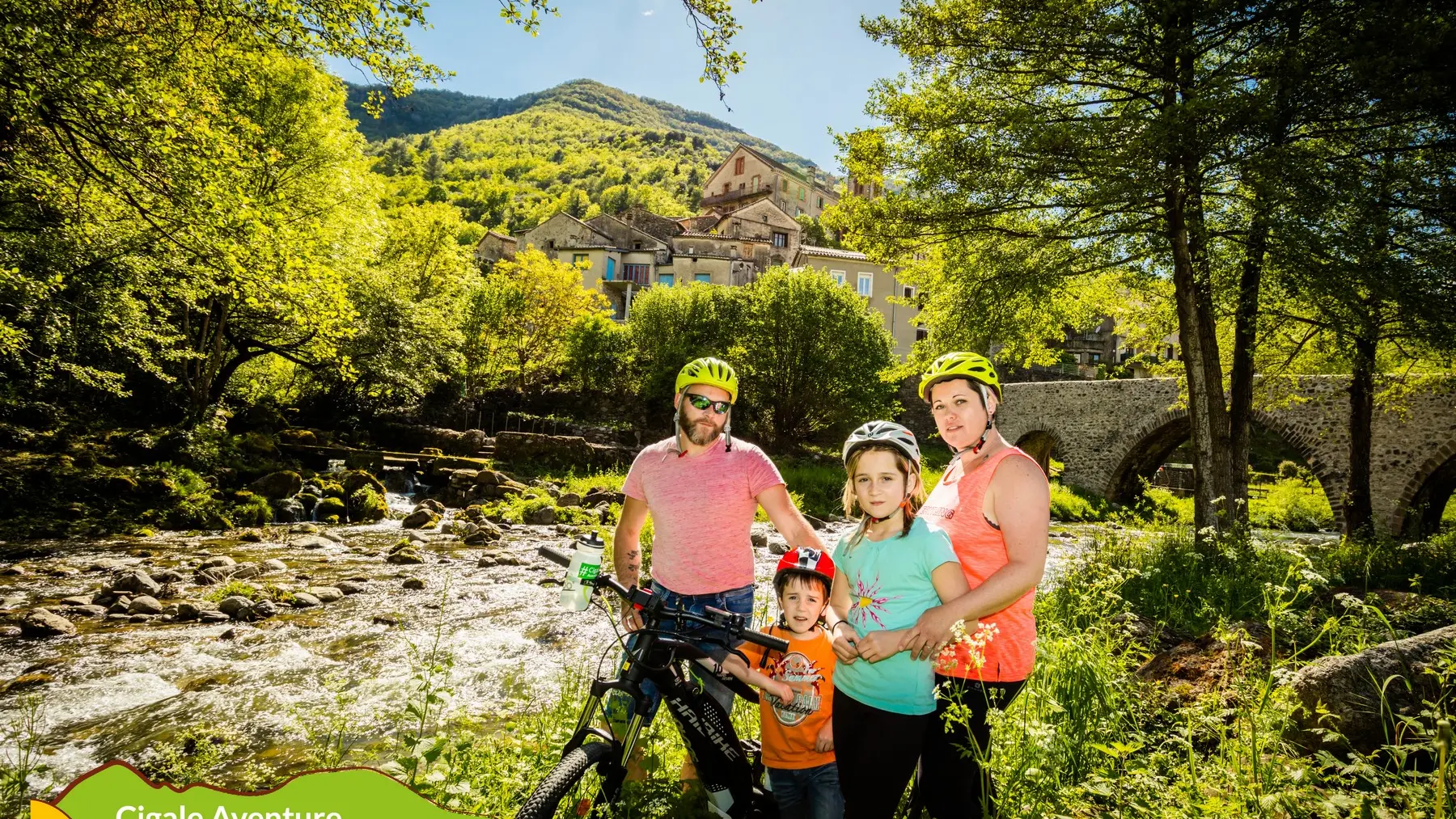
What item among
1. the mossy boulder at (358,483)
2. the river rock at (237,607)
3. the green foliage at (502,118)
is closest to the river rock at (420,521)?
the mossy boulder at (358,483)

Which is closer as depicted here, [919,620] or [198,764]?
[919,620]

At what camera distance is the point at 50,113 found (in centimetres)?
647

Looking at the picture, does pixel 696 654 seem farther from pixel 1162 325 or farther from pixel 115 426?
pixel 115 426

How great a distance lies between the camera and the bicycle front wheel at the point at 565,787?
2.25 metres

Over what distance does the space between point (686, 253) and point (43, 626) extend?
1842 inches

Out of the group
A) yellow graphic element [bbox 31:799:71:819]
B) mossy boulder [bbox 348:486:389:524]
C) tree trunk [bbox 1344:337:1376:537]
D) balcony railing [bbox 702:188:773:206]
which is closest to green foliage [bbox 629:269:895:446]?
tree trunk [bbox 1344:337:1376:537]

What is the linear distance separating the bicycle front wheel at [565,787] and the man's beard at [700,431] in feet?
4.38

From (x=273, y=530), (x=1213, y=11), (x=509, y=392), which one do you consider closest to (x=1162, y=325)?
(x=1213, y=11)

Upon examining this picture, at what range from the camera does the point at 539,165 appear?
116 metres

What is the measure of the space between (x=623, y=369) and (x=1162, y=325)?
2560 cm

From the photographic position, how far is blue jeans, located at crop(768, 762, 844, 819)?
2.69m

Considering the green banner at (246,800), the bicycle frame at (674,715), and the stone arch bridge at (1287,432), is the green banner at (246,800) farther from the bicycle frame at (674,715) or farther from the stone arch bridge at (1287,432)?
the stone arch bridge at (1287,432)

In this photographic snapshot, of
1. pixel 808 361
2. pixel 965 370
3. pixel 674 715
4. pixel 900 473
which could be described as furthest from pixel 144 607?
pixel 808 361

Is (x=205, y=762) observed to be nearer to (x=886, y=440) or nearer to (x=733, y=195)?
(x=886, y=440)
